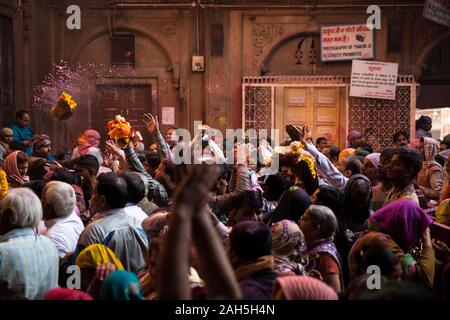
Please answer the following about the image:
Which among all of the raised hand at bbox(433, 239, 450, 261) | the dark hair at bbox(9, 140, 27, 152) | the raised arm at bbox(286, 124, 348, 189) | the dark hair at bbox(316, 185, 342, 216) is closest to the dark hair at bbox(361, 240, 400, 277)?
the raised hand at bbox(433, 239, 450, 261)

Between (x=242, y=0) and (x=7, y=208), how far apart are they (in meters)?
11.1

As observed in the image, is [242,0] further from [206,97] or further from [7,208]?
[7,208]

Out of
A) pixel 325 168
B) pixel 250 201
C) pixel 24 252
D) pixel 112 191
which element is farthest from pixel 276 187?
pixel 24 252

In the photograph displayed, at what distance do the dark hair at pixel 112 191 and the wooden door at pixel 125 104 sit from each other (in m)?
9.90

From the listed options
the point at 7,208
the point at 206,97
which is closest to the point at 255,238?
the point at 7,208

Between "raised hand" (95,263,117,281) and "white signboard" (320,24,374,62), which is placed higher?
"white signboard" (320,24,374,62)

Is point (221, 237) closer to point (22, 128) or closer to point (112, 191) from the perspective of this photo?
point (112, 191)

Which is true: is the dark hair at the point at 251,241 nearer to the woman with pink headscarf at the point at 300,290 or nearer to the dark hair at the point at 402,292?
the woman with pink headscarf at the point at 300,290

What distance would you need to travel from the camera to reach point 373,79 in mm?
14109

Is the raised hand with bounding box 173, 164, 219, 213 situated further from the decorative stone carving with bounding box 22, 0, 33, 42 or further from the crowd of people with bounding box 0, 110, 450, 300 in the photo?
the decorative stone carving with bounding box 22, 0, 33, 42

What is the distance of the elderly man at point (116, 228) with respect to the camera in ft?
14.3

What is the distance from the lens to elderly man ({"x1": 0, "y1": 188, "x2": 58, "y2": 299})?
366 cm

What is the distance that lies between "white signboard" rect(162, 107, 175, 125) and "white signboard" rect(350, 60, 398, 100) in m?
3.63

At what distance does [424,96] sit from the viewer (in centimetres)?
1705
